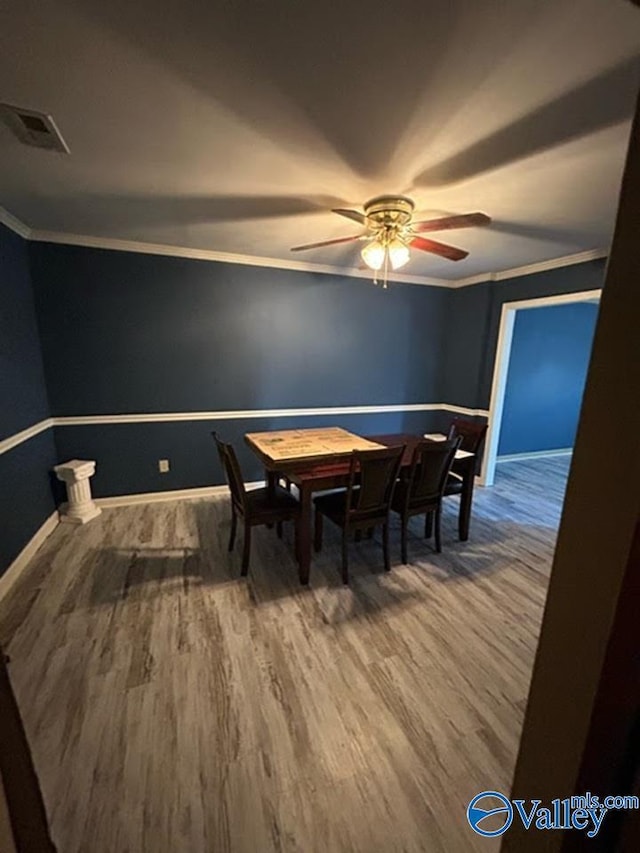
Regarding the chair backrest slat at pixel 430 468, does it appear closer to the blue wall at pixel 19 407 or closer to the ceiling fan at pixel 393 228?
the ceiling fan at pixel 393 228

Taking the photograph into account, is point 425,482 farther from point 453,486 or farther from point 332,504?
point 332,504

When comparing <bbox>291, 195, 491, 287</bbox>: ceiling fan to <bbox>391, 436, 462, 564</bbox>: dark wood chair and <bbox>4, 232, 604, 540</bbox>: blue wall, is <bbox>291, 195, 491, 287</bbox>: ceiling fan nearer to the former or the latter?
<bbox>391, 436, 462, 564</bbox>: dark wood chair

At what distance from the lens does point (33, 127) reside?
1.54 metres

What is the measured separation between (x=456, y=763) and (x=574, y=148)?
258 centimetres

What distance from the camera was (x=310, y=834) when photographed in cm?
118

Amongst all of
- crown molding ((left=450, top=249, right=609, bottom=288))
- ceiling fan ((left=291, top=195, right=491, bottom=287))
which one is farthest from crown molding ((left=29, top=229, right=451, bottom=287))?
ceiling fan ((left=291, top=195, right=491, bottom=287))

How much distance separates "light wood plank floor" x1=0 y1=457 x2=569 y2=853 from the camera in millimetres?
1225

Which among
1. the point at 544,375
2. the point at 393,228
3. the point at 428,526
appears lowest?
the point at 428,526

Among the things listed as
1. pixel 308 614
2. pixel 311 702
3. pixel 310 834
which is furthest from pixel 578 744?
pixel 308 614

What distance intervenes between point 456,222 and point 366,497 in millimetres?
1659

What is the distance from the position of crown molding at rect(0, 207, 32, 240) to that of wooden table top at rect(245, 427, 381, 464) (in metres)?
2.28

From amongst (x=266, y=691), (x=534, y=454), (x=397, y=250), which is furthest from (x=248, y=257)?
(x=534, y=454)

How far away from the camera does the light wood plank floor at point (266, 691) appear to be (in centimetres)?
122

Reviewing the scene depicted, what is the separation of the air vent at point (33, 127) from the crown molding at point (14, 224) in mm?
1242
